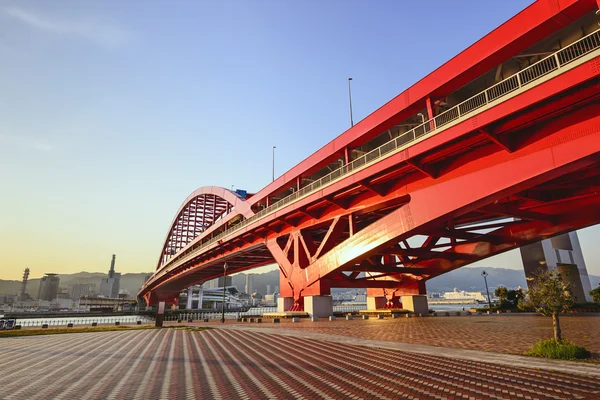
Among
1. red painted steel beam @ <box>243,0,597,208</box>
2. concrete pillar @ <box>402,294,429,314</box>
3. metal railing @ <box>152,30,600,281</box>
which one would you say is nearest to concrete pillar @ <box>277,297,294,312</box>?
metal railing @ <box>152,30,600,281</box>

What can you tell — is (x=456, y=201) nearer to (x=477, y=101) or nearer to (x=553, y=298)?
(x=477, y=101)

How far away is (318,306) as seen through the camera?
29.2 m

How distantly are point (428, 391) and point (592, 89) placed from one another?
1285cm

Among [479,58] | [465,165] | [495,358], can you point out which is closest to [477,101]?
[479,58]

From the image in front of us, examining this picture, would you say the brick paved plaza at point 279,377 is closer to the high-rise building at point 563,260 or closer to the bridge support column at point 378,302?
the bridge support column at point 378,302

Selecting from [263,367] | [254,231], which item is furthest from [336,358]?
[254,231]

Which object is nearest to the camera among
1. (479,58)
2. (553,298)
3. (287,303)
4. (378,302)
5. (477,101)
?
(553,298)

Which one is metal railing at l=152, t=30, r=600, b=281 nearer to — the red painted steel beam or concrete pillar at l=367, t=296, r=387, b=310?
the red painted steel beam

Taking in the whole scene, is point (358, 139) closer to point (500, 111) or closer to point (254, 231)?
point (500, 111)

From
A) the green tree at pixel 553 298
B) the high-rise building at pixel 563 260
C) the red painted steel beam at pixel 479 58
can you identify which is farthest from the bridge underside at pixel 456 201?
the high-rise building at pixel 563 260

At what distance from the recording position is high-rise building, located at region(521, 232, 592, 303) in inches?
1577

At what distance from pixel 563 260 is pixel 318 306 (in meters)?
35.2

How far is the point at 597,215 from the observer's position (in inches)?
897

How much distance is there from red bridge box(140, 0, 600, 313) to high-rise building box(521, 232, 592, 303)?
15.6m
